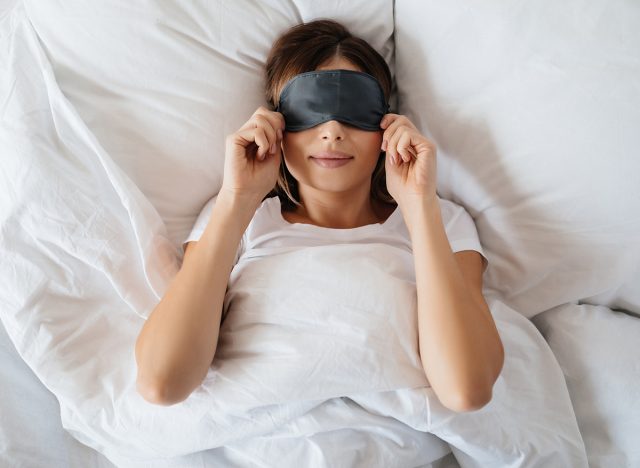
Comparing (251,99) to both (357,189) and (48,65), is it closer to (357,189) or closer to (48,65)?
(357,189)

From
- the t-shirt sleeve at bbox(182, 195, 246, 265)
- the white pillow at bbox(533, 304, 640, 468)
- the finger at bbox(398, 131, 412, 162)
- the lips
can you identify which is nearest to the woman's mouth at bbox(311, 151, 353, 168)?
the lips

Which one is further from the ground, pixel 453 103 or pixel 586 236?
pixel 453 103

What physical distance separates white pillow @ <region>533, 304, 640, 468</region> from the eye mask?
1.94 ft

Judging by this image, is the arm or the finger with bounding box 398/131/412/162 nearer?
the arm

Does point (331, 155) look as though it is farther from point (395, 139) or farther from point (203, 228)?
point (203, 228)

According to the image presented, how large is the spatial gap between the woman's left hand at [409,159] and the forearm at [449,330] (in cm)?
6

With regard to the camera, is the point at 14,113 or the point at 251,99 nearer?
the point at 14,113

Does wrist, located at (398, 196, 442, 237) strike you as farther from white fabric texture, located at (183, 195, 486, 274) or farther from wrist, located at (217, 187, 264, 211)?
wrist, located at (217, 187, 264, 211)

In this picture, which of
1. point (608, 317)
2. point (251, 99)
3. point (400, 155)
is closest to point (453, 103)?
point (400, 155)

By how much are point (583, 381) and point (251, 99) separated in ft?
2.94

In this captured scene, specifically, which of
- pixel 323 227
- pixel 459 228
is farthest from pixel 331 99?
pixel 459 228

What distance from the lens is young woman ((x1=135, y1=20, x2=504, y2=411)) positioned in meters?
0.85

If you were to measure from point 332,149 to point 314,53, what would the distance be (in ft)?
0.72

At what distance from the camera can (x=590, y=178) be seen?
1.01m
